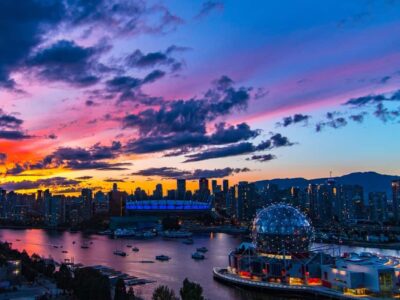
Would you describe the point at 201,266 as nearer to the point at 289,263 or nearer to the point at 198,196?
the point at 289,263

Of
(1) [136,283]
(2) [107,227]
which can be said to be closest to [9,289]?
(1) [136,283]

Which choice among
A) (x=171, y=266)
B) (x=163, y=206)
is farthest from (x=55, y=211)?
(x=171, y=266)

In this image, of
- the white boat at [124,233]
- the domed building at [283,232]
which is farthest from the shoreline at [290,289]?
the white boat at [124,233]

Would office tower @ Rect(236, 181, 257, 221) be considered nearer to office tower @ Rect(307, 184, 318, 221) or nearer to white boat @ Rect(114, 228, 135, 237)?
office tower @ Rect(307, 184, 318, 221)

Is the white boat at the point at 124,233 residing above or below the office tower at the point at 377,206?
below

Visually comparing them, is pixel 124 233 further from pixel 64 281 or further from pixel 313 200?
pixel 64 281

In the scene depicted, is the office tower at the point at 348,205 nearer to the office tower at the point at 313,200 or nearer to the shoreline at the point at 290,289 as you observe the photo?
the office tower at the point at 313,200

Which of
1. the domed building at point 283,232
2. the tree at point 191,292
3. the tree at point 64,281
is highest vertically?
the domed building at point 283,232
